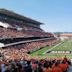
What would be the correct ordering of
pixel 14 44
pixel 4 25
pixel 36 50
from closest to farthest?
pixel 14 44
pixel 36 50
pixel 4 25

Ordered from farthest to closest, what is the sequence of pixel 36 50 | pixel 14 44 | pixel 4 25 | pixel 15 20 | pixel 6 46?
pixel 15 20 → pixel 4 25 → pixel 36 50 → pixel 14 44 → pixel 6 46

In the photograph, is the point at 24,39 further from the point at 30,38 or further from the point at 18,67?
the point at 18,67

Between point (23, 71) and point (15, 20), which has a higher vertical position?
point (15, 20)

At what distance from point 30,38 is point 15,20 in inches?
490

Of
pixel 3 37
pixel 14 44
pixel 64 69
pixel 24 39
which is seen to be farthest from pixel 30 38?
pixel 64 69

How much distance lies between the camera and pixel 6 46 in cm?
5178

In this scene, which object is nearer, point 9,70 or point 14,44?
point 9,70

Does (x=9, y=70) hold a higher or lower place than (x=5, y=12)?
lower

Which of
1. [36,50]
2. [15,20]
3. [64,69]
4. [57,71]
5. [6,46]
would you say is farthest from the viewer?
[15,20]

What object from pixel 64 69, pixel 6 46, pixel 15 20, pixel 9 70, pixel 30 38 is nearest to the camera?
pixel 9 70

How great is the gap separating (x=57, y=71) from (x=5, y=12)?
54.9m

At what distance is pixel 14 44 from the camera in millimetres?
56875

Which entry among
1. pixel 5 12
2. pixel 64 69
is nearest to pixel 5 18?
pixel 5 12

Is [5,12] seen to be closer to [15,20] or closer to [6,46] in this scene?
[15,20]
